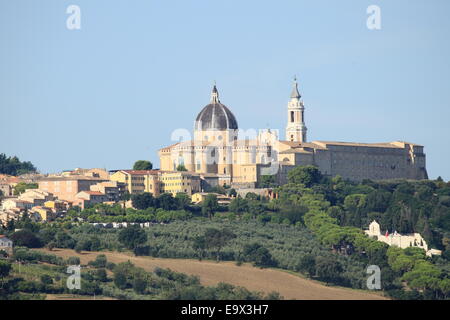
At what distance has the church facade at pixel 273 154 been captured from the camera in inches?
5300

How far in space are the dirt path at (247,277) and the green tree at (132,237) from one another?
1.48 m

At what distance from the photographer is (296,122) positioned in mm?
147625

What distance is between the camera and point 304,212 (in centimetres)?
12119

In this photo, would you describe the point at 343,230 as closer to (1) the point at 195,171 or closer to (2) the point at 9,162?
(1) the point at 195,171

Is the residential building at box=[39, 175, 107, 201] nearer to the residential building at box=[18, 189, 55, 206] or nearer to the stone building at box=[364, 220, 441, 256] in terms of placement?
the residential building at box=[18, 189, 55, 206]

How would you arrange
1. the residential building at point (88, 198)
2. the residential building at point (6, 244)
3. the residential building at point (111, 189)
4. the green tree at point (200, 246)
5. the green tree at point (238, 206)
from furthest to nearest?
1. the residential building at point (111, 189)
2. the residential building at point (88, 198)
3. the green tree at point (238, 206)
4. the green tree at point (200, 246)
5. the residential building at point (6, 244)

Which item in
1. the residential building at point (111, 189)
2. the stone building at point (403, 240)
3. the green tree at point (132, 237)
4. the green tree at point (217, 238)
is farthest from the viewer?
the residential building at point (111, 189)

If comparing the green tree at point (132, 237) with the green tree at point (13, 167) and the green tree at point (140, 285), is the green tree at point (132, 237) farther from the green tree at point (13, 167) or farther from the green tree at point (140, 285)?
the green tree at point (13, 167)

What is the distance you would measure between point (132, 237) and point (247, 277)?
9.93 meters

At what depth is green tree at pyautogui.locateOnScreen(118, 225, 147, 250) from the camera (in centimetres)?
10444

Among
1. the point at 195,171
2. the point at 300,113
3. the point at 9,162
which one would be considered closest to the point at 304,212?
the point at 195,171

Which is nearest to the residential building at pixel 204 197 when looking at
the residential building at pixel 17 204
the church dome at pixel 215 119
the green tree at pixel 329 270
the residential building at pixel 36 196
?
the residential building at pixel 36 196

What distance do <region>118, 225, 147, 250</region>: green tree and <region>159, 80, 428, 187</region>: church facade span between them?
2649 centimetres

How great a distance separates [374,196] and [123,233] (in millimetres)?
28801
